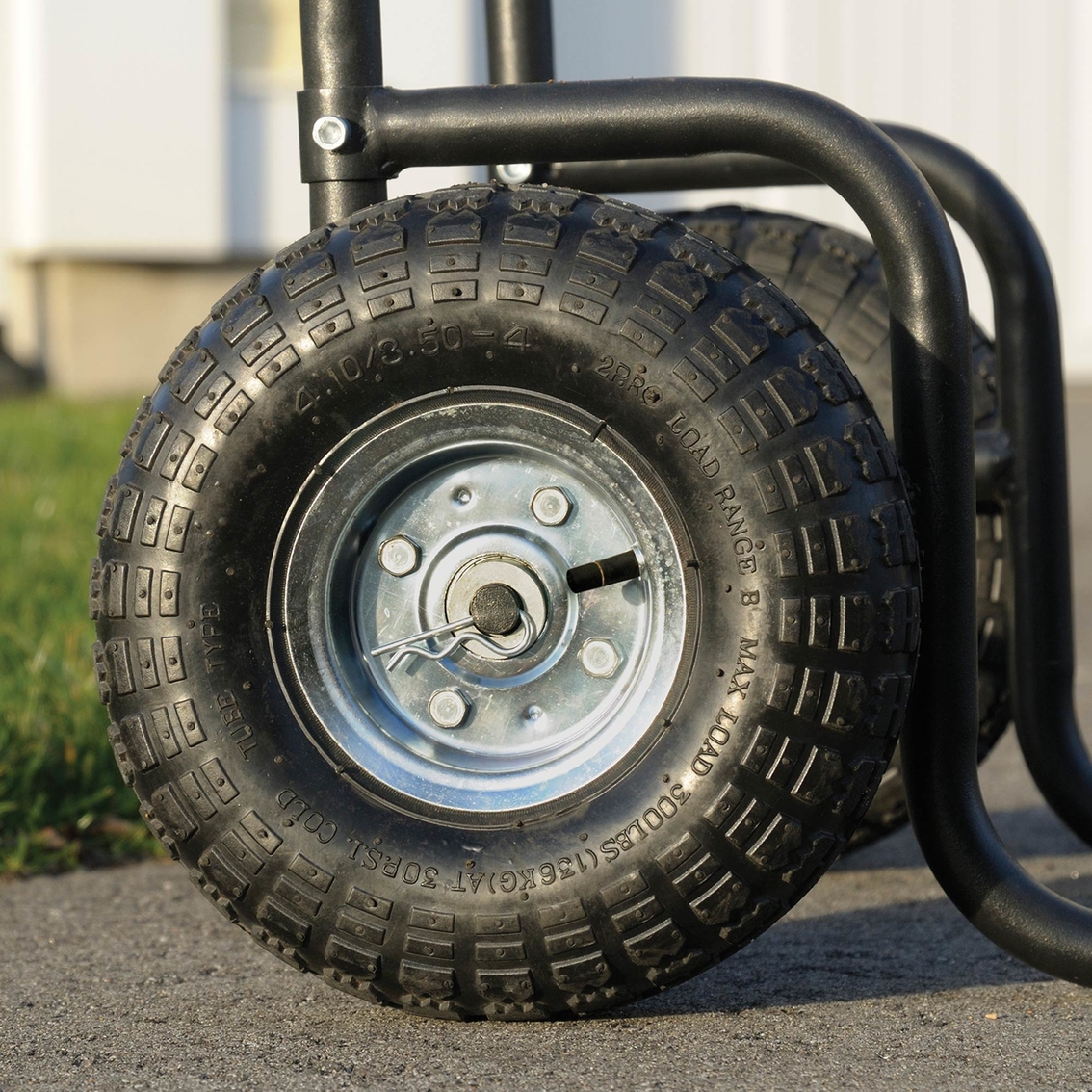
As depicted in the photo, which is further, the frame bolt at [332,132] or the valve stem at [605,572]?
the frame bolt at [332,132]

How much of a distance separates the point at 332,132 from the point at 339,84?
3.0 inches

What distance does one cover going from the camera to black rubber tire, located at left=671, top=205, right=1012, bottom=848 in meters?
2.89

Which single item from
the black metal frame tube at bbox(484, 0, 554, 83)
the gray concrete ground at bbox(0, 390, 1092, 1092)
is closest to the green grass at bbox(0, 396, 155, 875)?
the gray concrete ground at bbox(0, 390, 1092, 1092)

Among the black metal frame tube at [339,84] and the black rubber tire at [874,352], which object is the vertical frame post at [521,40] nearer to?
the black rubber tire at [874,352]

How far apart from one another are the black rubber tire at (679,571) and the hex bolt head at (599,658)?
128mm

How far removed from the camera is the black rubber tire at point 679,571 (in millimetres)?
1977

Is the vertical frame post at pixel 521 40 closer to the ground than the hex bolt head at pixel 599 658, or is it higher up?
higher up

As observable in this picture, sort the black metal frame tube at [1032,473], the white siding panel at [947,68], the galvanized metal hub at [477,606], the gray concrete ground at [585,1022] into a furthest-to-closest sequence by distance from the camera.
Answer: the white siding panel at [947,68], the black metal frame tube at [1032,473], the galvanized metal hub at [477,606], the gray concrete ground at [585,1022]

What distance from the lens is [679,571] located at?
6.88ft

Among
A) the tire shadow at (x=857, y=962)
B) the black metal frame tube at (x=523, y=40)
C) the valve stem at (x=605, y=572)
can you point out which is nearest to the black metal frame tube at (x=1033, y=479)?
the tire shadow at (x=857, y=962)

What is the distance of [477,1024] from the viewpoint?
2127 millimetres

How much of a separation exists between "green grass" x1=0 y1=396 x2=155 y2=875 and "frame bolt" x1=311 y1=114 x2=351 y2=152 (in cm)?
161

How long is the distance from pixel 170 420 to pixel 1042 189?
11.2 meters

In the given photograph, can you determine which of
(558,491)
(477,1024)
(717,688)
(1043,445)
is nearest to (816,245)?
(1043,445)
